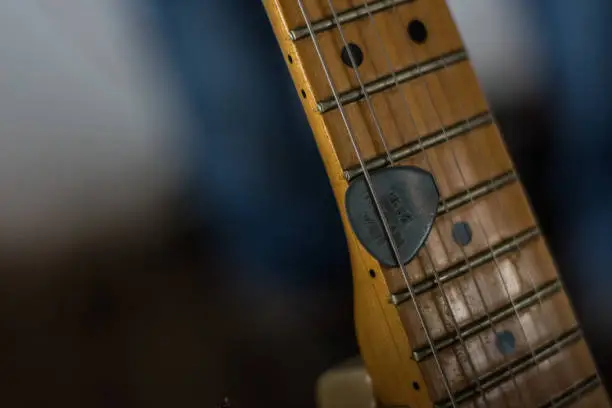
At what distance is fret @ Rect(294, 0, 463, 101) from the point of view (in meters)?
0.65

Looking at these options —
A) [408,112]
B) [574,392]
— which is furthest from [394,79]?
[574,392]

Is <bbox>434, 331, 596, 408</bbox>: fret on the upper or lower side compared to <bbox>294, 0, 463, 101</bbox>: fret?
lower

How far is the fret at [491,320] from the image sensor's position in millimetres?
673

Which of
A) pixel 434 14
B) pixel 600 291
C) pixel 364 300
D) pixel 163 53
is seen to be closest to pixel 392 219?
pixel 364 300

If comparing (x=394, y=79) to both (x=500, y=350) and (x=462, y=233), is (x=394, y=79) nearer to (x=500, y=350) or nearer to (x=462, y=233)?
(x=462, y=233)

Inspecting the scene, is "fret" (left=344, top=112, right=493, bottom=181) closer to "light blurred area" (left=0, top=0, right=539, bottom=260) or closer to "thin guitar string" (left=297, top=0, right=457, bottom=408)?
"thin guitar string" (left=297, top=0, right=457, bottom=408)

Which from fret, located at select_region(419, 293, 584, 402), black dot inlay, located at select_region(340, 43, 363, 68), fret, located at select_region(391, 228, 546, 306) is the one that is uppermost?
black dot inlay, located at select_region(340, 43, 363, 68)

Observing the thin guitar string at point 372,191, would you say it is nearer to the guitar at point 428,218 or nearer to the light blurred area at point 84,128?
the guitar at point 428,218

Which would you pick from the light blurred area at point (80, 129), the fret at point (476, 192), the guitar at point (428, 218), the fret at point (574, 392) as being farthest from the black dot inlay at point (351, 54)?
the fret at point (574, 392)

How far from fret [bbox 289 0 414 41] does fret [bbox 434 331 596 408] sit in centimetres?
35

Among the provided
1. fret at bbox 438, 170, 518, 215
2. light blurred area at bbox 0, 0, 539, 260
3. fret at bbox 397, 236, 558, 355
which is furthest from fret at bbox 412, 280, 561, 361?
light blurred area at bbox 0, 0, 539, 260

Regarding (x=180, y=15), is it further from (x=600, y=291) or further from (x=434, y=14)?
(x=600, y=291)

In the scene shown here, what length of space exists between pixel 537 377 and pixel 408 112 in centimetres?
28

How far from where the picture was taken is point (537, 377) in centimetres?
72
